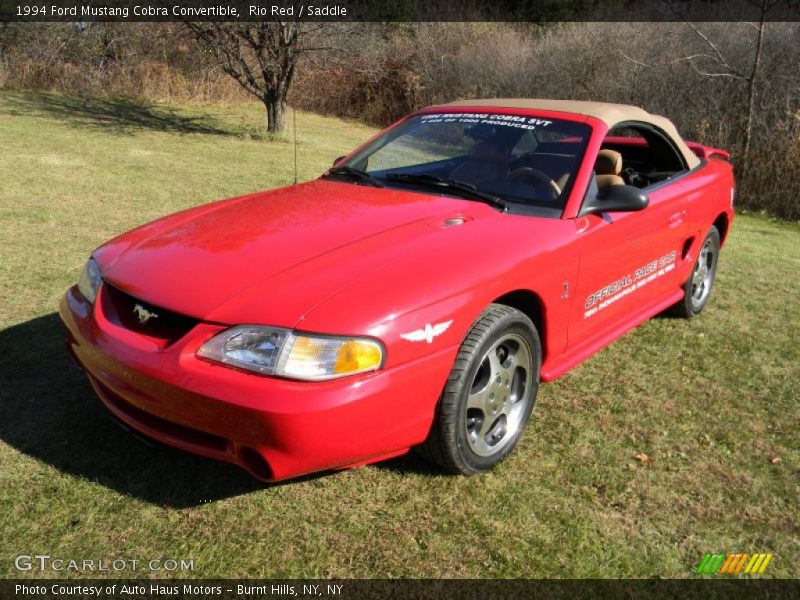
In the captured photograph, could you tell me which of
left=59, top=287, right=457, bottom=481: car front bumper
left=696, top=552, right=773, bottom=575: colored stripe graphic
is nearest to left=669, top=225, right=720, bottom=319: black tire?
left=696, top=552, right=773, bottom=575: colored stripe graphic

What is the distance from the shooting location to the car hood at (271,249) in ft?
7.61

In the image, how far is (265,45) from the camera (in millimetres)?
13844

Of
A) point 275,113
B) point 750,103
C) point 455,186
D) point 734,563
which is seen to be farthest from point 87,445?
point 275,113

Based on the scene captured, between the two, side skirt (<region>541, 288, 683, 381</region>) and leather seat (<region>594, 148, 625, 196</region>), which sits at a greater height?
leather seat (<region>594, 148, 625, 196</region>)

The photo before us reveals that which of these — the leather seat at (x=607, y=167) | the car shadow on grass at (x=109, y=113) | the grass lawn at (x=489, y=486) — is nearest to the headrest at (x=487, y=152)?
the leather seat at (x=607, y=167)

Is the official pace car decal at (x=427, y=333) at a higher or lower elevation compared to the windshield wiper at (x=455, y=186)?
lower

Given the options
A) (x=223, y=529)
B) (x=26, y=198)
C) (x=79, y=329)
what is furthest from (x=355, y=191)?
(x=26, y=198)

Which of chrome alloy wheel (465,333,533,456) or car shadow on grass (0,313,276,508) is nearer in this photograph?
car shadow on grass (0,313,276,508)

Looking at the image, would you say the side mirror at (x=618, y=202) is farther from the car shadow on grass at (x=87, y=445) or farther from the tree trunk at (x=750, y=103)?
the tree trunk at (x=750, y=103)

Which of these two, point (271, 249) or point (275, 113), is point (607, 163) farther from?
point (275, 113)

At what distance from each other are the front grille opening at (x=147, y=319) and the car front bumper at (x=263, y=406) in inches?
1.7

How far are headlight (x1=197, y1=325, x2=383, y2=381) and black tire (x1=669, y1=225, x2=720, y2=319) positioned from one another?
3142 millimetres

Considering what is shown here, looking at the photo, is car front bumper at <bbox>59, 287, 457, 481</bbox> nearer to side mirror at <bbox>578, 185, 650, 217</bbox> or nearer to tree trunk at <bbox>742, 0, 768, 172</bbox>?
side mirror at <bbox>578, 185, 650, 217</bbox>

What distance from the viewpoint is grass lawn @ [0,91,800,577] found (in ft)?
7.64
